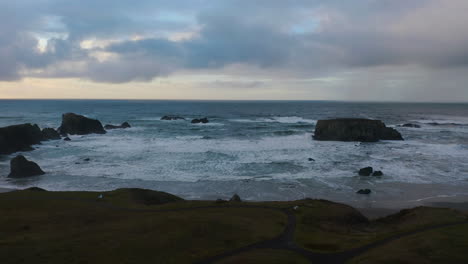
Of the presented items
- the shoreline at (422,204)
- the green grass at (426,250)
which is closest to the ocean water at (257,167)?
the shoreline at (422,204)

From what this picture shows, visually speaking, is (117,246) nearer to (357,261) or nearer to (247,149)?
(357,261)

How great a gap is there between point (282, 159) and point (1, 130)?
50109 millimetres

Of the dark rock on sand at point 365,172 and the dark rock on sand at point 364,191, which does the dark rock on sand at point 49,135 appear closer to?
the dark rock on sand at point 365,172

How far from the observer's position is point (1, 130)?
5697 cm

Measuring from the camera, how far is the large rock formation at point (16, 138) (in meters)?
56.1

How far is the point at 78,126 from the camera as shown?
261 feet

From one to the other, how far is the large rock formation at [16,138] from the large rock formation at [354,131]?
59.7m

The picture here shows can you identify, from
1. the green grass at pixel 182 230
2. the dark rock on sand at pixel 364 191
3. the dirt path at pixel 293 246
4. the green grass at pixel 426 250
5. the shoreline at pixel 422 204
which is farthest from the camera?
the dark rock on sand at pixel 364 191

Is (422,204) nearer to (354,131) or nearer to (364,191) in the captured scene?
(364,191)

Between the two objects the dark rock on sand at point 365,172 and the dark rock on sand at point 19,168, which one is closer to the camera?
the dark rock on sand at point 19,168

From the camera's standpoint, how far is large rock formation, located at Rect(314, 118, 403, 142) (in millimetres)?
69938

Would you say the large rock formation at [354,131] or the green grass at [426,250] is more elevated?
the large rock formation at [354,131]

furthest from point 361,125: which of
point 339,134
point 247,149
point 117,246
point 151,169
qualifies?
point 117,246

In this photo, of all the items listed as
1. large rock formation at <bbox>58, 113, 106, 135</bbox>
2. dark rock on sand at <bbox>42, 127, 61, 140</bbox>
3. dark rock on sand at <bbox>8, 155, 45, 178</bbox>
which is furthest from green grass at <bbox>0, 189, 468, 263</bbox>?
large rock formation at <bbox>58, 113, 106, 135</bbox>
